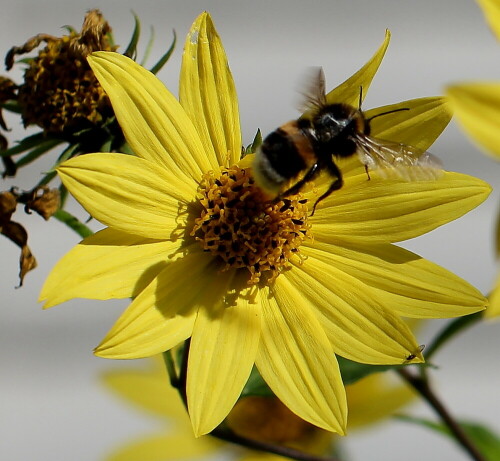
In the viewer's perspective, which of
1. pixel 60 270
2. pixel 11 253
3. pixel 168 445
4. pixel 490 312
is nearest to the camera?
pixel 490 312

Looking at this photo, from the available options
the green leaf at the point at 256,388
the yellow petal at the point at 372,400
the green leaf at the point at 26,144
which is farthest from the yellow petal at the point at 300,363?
the yellow petal at the point at 372,400

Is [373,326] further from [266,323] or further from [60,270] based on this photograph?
[60,270]

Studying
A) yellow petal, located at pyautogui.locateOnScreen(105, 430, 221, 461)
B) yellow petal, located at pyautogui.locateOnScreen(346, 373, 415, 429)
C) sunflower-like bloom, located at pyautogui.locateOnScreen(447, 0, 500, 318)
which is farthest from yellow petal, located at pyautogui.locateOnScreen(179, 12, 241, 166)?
yellow petal, located at pyautogui.locateOnScreen(105, 430, 221, 461)

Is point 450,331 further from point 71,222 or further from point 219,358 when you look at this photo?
point 71,222

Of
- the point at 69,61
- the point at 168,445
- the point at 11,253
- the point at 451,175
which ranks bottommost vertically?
the point at 168,445

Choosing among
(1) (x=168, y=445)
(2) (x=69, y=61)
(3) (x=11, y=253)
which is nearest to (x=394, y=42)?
(3) (x=11, y=253)

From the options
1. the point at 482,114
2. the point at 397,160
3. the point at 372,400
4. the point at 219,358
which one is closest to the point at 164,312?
the point at 219,358

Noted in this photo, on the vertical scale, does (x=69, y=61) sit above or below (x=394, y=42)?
above
